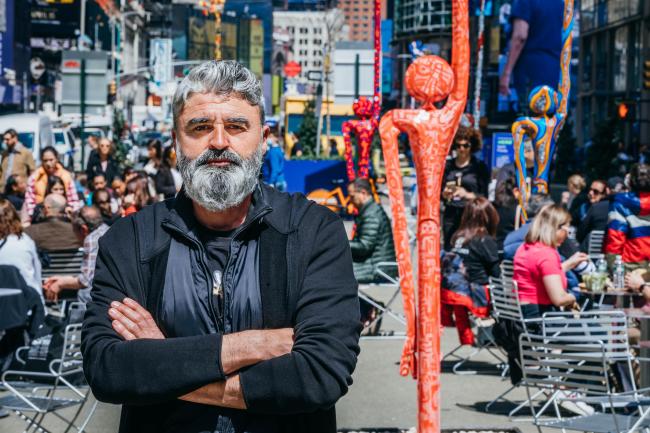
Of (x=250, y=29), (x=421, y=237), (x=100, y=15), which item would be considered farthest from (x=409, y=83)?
(x=250, y=29)

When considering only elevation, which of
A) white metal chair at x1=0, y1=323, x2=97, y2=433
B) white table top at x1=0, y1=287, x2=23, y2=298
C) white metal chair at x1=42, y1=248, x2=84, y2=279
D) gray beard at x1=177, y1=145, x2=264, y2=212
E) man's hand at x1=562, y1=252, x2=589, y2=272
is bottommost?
white metal chair at x1=0, y1=323, x2=97, y2=433

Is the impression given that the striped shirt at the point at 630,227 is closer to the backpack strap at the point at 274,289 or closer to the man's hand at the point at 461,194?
the man's hand at the point at 461,194

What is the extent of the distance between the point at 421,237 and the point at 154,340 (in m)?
2.83

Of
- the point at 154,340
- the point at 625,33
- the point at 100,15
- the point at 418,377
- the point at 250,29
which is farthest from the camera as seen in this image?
the point at 250,29

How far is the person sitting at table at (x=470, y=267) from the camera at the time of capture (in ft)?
33.1

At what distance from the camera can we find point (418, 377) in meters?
5.54

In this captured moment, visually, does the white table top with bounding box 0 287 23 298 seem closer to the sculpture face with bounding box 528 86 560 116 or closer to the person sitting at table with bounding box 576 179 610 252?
the sculpture face with bounding box 528 86 560 116

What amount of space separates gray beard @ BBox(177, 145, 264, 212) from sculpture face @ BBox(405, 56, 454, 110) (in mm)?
2676

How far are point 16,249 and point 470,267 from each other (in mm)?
3733

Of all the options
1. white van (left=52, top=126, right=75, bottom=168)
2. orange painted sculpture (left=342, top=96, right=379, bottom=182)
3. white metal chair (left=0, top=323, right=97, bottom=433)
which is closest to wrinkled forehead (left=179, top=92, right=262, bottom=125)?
white metal chair (left=0, top=323, right=97, bottom=433)

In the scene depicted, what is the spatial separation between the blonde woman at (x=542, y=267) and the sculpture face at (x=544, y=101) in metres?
2.91

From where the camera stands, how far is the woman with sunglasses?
1084 centimetres

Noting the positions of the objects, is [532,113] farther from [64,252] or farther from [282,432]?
[282,432]

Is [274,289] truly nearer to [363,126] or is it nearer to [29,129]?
[363,126]
